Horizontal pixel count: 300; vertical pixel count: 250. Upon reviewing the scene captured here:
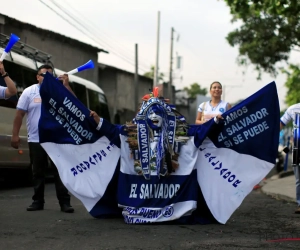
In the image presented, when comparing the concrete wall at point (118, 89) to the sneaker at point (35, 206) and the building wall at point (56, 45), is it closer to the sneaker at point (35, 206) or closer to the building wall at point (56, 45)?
the building wall at point (56, 45)

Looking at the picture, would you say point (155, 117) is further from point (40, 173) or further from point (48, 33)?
point (48, 33)

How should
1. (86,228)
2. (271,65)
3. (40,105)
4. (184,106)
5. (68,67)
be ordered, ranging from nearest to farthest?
(86,228)
(40,105)
(271,65)
(68,67)
(184,106)

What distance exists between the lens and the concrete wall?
40.6 metres

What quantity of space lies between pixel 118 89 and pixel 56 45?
10.7 metres

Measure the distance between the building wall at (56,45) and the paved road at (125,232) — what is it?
18.3m

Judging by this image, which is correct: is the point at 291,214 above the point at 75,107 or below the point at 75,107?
below

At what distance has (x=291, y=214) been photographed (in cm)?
840

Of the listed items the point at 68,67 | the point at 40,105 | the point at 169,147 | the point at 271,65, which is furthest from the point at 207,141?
the point at 68,67

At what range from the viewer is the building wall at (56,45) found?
26.9 meters

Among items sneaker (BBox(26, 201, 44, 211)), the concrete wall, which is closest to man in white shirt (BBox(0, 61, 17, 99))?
sneaker (BBox(26, 201, 44, 211))

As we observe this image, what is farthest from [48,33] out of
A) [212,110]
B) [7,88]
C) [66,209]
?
[7,88]

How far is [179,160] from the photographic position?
707 cm

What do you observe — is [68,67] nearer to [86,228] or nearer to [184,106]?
[86,228]

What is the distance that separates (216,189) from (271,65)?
67.6 feet
